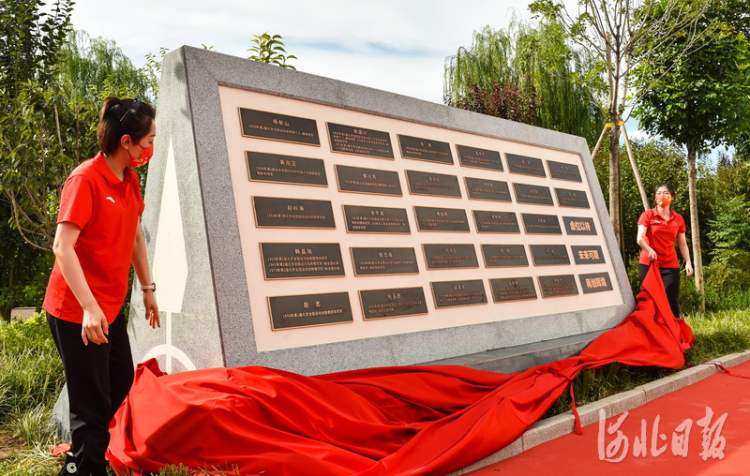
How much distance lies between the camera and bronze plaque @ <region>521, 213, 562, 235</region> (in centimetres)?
782

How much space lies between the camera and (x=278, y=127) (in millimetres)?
5570

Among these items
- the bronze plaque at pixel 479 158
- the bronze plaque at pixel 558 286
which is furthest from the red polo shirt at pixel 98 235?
the bronze plaque at pixel 558 286

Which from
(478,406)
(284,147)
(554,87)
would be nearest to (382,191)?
(284,147)

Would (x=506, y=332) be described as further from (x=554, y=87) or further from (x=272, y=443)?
(x=554, y=87)

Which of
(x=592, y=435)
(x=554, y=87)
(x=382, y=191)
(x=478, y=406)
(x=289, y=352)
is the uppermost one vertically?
(x=554, y=87)

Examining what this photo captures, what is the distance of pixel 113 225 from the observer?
342cm

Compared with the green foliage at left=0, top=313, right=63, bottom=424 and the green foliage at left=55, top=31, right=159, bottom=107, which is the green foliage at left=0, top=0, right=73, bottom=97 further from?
Answer: the green foliage at left=55, top=31, right=159, bottom=107

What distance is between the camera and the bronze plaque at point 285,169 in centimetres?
529

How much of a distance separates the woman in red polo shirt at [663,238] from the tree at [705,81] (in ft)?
14.0

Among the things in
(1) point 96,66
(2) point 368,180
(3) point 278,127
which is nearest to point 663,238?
(2) point 368,180

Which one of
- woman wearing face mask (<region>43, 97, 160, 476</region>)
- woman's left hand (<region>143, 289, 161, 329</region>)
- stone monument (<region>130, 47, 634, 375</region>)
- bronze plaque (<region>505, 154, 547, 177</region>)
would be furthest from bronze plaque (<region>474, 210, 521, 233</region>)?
woman wearing face mask (<region>43, 97, 160, 476</region>)

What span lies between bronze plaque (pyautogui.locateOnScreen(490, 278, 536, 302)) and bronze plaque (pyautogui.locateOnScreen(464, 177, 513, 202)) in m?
1.02

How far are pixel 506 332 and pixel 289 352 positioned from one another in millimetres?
2818

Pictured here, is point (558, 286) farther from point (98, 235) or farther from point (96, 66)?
point (96, 66)
